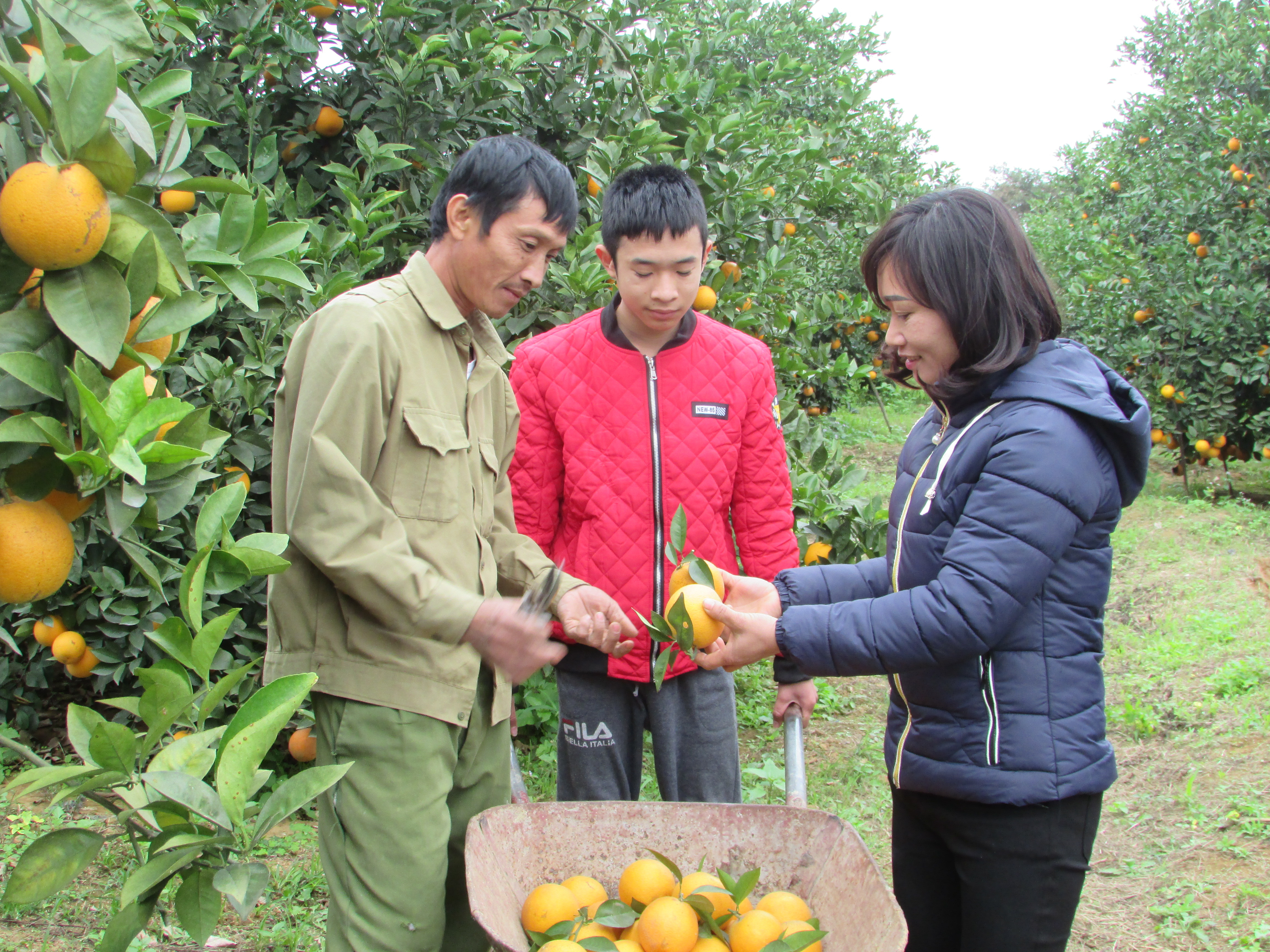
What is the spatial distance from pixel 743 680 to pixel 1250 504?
187 inches

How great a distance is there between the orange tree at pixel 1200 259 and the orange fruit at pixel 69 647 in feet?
23.5

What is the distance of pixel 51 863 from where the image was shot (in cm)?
96

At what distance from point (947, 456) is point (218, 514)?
108 cm

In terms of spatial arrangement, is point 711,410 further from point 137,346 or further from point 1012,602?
point 137,346

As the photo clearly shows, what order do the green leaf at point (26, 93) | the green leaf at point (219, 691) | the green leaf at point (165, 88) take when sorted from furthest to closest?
the green leaf at point (165, 88)
the green leaf at point (219, 691)
the green leaf at point (26, 93)

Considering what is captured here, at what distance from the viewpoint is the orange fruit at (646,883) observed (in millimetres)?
1464

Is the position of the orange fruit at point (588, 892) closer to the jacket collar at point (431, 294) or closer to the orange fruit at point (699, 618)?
the orange fruit at point (699, 618)

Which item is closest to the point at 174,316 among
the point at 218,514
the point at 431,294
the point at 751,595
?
the point at 218,514

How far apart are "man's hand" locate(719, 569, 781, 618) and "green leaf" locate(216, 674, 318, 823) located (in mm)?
1033

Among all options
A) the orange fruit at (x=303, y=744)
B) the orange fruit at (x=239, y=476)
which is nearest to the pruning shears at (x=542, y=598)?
the orange fruit at (x=239, y=476)

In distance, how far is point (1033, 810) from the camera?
149cm

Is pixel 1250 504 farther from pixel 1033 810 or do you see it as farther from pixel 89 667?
pixel 89 667

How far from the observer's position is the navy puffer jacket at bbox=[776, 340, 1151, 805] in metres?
1.43

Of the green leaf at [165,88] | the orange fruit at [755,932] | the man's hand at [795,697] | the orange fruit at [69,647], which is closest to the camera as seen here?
the green leaf at [165,88]
